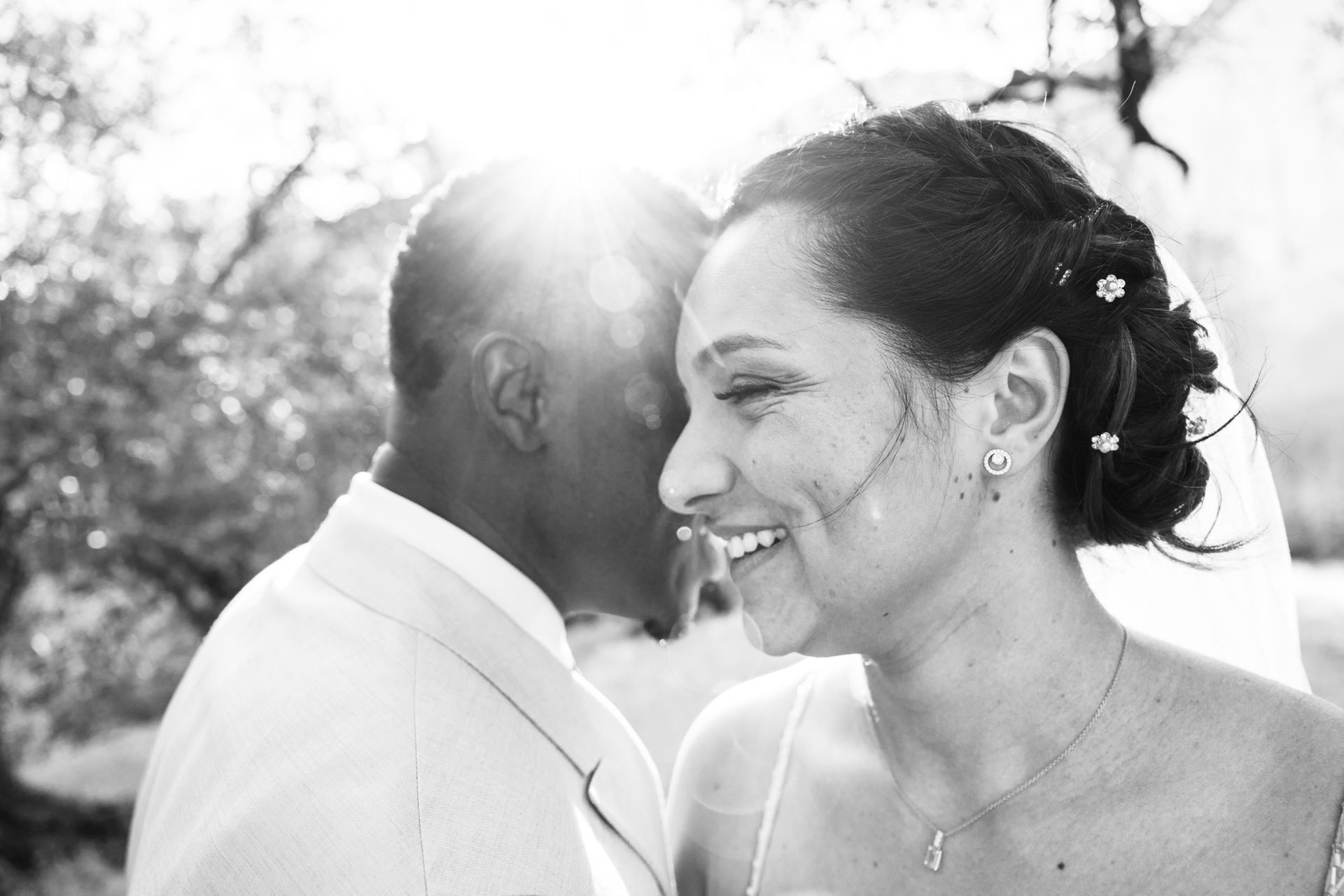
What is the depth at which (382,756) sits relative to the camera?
2.05 meters

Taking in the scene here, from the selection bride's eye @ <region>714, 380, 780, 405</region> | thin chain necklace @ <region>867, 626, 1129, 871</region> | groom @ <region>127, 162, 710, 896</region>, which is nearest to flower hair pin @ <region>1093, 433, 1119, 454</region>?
thin chain necklace @ <region>867, 626, 1129, 871</region>

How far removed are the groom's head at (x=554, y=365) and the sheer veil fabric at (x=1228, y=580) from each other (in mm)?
1339

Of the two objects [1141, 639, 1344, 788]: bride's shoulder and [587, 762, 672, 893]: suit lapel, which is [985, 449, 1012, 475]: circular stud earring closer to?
[1141, 639, 1344, 788]: bride's shoulder

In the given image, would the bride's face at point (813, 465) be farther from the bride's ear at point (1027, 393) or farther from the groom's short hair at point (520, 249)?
the groom's short hair at point (520, 249)

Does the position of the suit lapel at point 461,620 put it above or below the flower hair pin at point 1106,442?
below

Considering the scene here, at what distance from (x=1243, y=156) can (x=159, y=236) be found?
23.1 feet

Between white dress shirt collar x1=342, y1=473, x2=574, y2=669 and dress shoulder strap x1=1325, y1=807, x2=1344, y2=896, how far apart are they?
1.72 m

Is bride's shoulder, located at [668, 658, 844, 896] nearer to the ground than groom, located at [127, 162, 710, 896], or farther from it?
nearer to the ground

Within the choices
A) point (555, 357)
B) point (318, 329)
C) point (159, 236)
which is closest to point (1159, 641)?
point (555, 357)

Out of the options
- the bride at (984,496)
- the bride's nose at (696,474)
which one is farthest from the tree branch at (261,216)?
the bride's nose at (696,474)

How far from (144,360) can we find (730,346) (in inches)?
210

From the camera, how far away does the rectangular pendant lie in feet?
8.46

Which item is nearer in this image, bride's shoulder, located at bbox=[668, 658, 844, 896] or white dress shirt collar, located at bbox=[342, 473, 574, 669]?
white dress shirt collar, located at bbox=[342, 473, 574, 669]

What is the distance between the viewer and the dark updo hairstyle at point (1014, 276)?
7.75 feet
